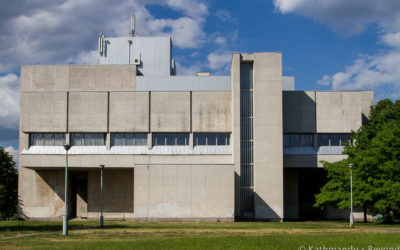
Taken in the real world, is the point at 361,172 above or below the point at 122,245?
above

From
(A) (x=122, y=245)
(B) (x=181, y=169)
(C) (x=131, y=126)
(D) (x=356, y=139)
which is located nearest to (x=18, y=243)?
(A) (x=122, y=245)

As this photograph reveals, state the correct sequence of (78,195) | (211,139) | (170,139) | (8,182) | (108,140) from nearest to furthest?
1. (8,182)
2. (211,139)
3. (108,140)
4. (170,139)
5. (78,195)

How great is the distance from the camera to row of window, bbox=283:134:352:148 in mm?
54688

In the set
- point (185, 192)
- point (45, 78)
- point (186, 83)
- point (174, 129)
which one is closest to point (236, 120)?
point (174, 129)

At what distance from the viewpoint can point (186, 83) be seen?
55.5 metres

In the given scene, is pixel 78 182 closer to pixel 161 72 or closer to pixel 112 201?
pixel 112 201

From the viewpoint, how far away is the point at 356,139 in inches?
1986

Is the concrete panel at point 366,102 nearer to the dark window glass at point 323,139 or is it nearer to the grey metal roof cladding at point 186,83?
the dark window glass at point 323,139

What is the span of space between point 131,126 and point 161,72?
11821mm

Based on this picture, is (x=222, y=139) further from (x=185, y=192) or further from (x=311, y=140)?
(x=311, y=140)

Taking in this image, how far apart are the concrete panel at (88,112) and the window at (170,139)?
19.7ft

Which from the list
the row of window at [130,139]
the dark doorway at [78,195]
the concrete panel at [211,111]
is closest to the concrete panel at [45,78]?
the row of window at [130,139]

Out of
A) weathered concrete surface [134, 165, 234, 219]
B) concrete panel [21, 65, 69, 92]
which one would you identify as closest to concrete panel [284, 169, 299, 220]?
weathered concrete surface [134, 165, 234, 219]

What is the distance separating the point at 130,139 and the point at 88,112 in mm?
5740
